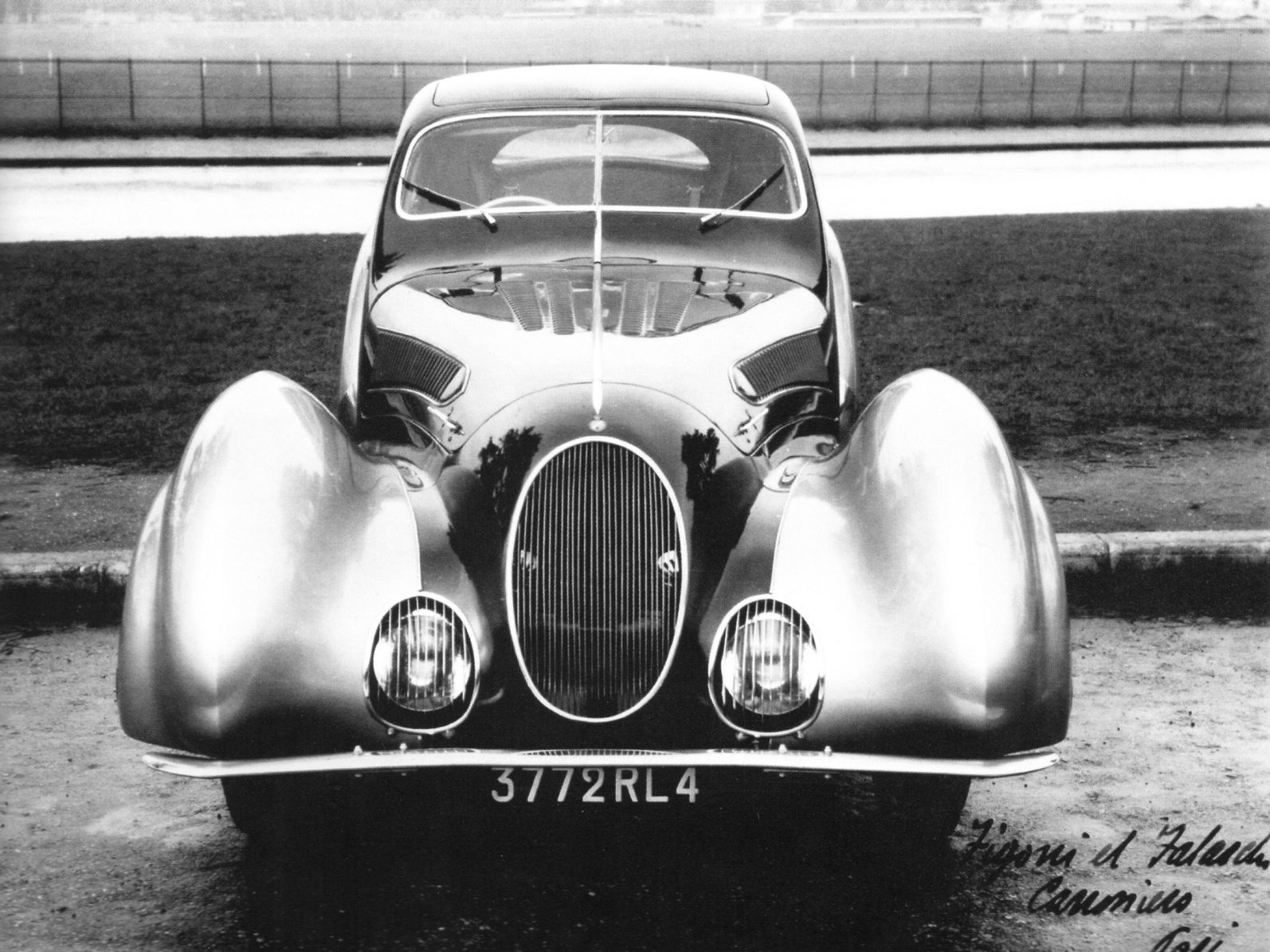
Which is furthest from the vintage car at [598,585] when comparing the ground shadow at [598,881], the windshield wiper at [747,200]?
the windshield wiper at [747,200]

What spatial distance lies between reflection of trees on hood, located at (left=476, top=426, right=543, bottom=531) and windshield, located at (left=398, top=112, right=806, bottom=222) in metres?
1.38

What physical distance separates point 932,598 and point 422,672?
1205mm

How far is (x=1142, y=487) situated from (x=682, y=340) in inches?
141

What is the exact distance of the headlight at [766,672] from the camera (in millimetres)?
3682

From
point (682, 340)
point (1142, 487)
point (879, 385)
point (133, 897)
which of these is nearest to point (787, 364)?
point (682, 340)

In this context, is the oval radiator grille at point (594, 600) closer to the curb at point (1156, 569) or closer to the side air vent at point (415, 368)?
the side air vent at point (415, 368)

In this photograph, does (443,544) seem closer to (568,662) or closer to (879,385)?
(568,662)

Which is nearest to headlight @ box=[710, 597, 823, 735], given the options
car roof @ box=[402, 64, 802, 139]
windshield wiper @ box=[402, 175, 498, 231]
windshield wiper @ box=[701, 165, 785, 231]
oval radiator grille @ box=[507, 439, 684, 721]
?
oval radiator grille @ box=[507, 439, 684, 721]

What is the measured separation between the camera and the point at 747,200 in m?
5.26

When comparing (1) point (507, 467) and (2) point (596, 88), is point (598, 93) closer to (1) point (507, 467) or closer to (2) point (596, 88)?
(2) point (596, 88)

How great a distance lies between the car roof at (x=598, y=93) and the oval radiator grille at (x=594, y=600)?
6.71 feet

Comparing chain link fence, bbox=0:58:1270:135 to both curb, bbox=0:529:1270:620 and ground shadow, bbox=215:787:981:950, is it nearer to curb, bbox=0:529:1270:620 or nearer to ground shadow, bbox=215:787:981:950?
curb, bbox=0:529:1270:620

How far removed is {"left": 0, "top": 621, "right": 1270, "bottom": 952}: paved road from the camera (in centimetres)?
370

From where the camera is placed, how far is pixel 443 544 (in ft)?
12.8
